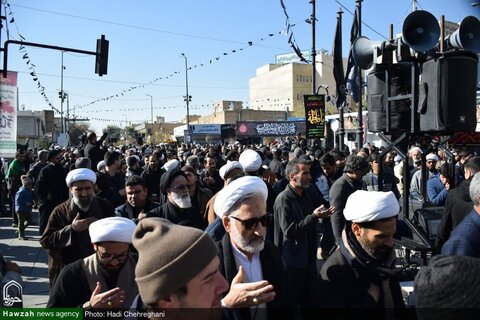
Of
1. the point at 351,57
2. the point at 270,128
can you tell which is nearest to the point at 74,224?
the point at 351,57

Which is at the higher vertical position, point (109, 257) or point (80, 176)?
point (80, 176)

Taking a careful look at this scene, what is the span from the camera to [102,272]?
2.97m

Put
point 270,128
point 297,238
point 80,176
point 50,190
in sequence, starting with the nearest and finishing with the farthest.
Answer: point 80,176
point 297,238
point 50,190
point 270,128

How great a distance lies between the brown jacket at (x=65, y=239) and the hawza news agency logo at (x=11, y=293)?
1.32 m

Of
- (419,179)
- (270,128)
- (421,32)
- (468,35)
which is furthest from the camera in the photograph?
(270,128)

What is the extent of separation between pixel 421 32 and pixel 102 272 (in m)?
4.77

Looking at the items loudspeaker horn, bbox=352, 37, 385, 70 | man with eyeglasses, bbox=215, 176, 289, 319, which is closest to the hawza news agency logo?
man with eyeglasses, bbox=215, 176, 289, 319

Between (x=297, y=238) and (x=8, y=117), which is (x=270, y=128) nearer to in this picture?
(x=8, y=117)

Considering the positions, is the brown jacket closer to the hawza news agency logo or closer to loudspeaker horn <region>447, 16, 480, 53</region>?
the hawza news agency logo

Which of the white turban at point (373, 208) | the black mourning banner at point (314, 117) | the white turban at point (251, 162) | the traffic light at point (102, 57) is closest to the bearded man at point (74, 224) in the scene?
the white turban at point (373, 208)

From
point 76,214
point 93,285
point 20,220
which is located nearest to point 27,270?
point 20,220

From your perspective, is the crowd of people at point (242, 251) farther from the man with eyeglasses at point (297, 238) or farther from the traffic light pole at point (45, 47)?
the traffic light pole at point (45, 47)

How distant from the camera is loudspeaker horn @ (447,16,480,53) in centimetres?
614

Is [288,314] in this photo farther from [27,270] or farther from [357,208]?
[27,270]
